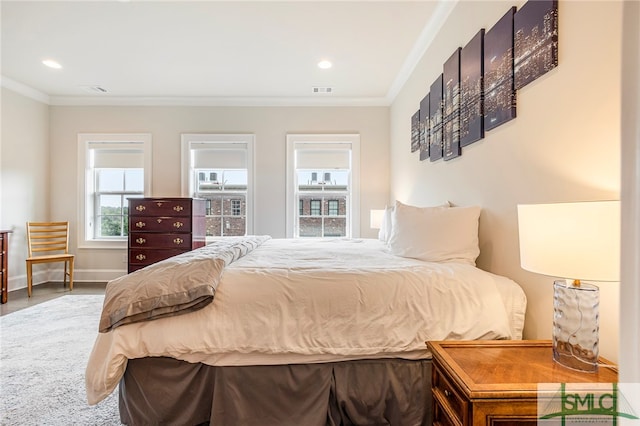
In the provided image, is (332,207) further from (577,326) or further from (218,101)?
(577,326)

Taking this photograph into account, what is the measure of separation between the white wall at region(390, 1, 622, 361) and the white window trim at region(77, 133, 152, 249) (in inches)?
164

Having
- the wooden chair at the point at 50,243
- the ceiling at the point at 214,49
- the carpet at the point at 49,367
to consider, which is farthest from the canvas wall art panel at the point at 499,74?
the wooden chair at the point at 50,243

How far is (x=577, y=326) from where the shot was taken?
973mm

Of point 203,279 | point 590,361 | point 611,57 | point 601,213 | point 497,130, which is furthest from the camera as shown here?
point 497,130

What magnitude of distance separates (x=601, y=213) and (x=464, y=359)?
62 centimetres

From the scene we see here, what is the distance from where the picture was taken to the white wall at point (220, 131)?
445cm

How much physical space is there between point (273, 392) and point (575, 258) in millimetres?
1293

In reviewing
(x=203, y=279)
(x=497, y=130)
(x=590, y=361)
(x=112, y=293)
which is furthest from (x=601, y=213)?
(x=112, y=293)

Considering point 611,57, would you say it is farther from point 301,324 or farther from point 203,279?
point 203,279

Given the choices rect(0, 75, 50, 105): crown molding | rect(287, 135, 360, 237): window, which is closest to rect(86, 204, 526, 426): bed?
rect(287, 135, 360, 237): window

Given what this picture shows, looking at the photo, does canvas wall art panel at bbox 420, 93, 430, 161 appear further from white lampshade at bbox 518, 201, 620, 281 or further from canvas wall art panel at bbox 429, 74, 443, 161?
white lampshade at bbox 518, 201, 620, 281

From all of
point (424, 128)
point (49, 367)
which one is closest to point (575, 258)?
point (424, 128)

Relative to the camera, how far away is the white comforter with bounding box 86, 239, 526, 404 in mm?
1339

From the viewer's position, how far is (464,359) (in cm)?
107
